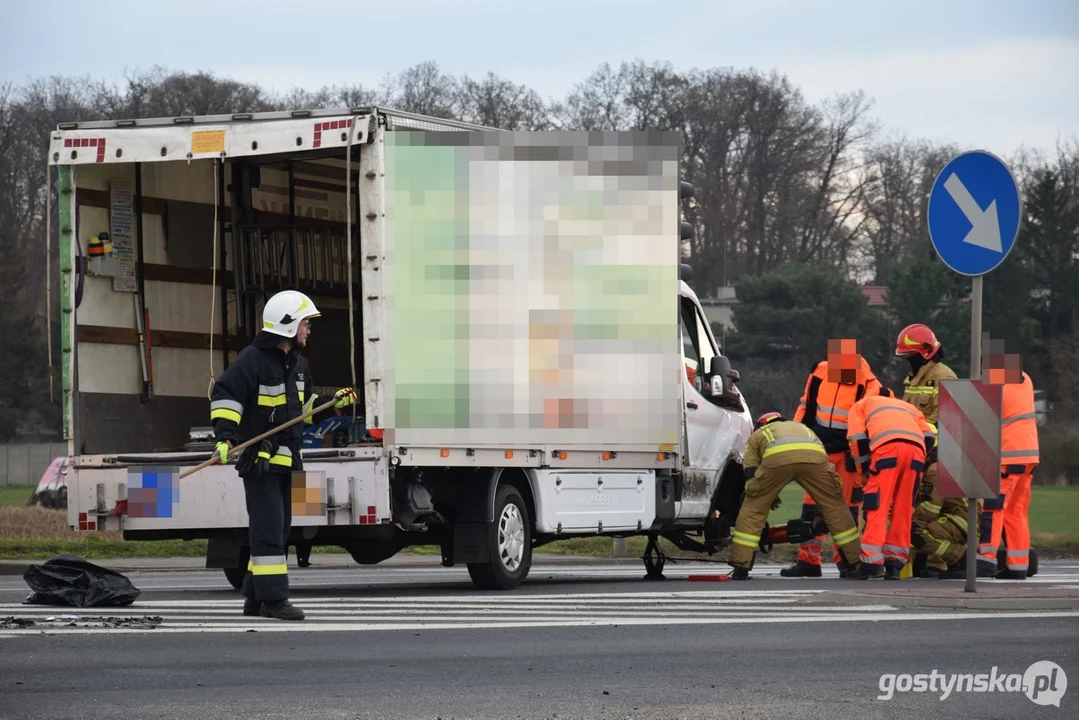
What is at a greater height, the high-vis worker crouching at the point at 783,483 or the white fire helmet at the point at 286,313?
the white fire helmet at the point at 286,313

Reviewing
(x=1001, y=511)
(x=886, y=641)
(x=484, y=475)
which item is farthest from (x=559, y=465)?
(x=886, y=641)

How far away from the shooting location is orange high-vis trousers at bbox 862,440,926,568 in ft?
43.0

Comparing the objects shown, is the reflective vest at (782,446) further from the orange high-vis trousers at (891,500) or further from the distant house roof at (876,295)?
the distant house roof at (876,295)

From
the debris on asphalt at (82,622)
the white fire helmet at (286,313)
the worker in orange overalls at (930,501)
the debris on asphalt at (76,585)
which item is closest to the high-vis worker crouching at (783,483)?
the worker in orange overalls at (930,501)

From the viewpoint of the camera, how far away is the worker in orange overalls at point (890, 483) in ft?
43.0

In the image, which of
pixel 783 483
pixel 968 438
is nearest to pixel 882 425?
pixel 783 483

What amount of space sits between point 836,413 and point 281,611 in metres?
6.13

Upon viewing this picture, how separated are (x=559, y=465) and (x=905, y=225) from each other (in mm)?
60547

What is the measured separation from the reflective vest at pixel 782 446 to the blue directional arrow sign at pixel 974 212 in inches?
112

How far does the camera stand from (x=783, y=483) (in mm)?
13438

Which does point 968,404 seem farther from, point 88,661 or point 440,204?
point 88,661

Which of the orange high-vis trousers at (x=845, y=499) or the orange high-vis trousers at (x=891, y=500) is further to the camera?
the orange high-vis trousers at (x=845, y=499)

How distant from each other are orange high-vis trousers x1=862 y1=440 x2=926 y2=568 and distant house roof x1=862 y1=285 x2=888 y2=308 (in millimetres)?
53589

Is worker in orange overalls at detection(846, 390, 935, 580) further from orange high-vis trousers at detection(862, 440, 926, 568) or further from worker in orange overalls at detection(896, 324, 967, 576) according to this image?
worker in orange overalls at detection(896, 324, 967, 576)
